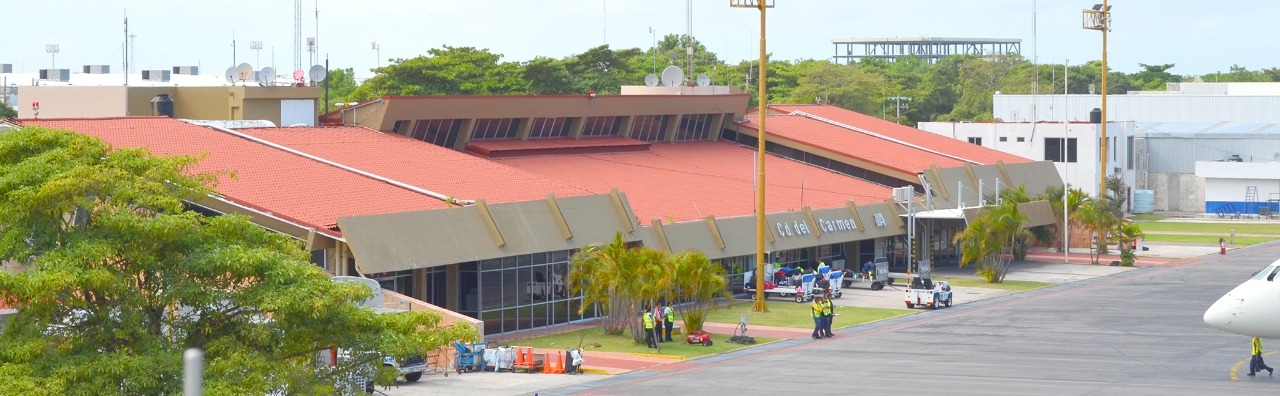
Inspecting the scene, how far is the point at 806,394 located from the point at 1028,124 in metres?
76.8

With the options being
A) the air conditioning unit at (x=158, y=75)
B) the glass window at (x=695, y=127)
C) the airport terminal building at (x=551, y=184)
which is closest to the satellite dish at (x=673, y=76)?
the airport terminal building at (x=551, y=184)

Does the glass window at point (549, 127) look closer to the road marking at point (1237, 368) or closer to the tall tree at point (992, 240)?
the tall tree at point (992, 240)

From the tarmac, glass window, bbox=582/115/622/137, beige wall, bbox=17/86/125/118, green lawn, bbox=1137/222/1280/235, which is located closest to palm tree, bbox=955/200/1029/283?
the tarmac

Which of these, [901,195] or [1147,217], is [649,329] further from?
[1147,217]

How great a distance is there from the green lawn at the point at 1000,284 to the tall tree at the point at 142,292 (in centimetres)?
4429

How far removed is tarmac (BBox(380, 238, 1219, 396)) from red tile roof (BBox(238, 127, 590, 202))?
5.85 metres

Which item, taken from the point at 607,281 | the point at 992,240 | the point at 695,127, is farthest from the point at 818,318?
the point at 695,127

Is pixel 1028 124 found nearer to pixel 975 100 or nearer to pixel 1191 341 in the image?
pixel 1191 341

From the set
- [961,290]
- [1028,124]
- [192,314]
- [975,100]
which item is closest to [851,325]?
Answer: [961,290]

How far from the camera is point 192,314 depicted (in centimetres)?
2703

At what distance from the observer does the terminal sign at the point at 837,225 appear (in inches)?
2621

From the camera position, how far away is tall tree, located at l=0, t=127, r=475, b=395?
24906 millimetres

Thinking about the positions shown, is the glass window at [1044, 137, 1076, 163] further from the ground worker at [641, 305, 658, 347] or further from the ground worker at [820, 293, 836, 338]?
the ground worker at [641, 305, 658, 347]

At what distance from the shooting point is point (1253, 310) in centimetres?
3775
